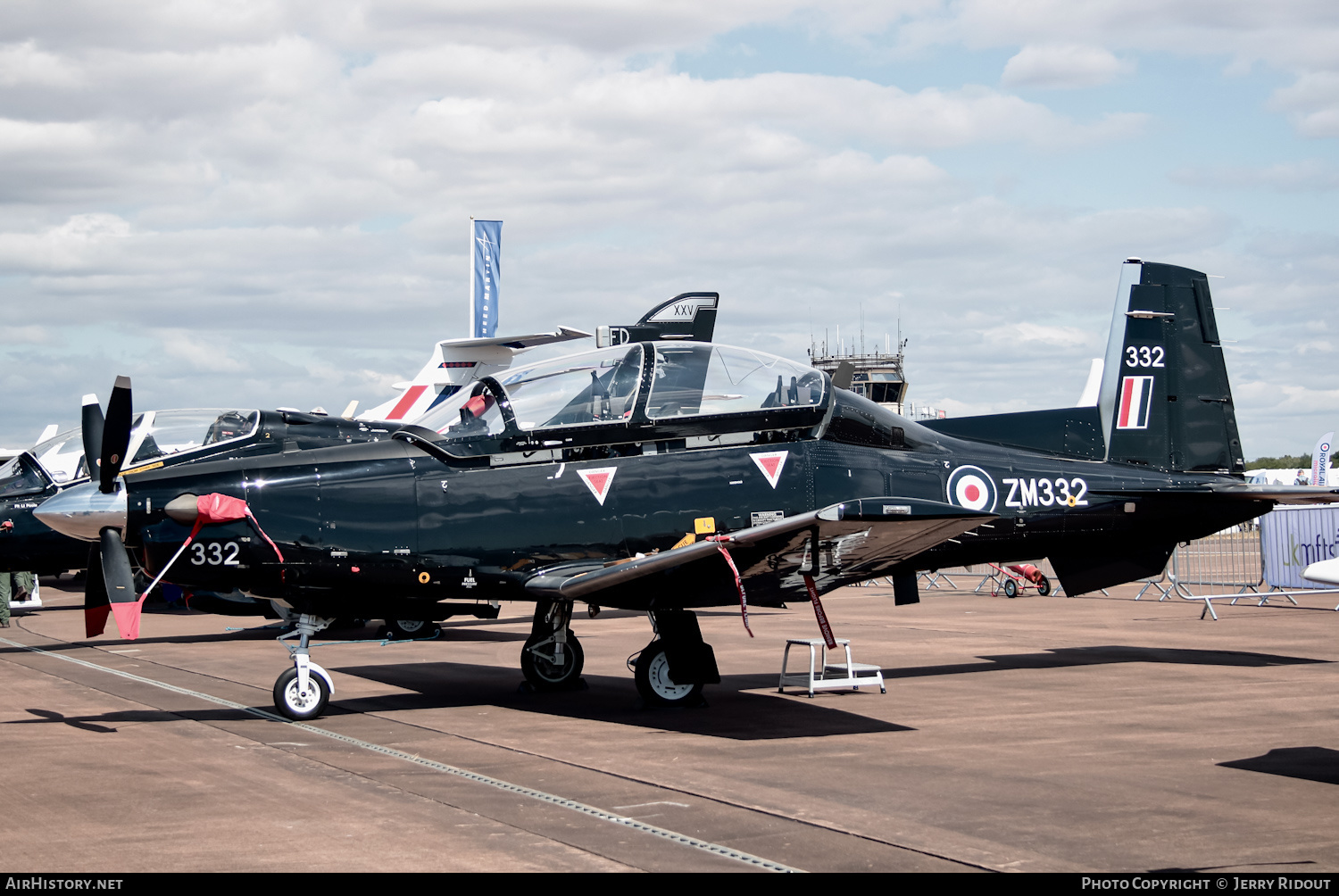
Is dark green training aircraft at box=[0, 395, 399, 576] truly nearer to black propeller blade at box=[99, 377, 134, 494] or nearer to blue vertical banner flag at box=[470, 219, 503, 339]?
black propeller blade at box=[99, 377, 134, 494]

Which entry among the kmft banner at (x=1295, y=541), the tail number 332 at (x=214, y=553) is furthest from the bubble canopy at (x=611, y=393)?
the kmft banner at (x=1295, y=541)

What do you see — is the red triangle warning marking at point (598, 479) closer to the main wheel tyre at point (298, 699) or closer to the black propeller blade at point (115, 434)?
the main wheel tyre at point (298, 699)

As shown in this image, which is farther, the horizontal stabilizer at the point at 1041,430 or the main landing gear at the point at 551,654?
the horizontal stabilizer at the point at 1041,430

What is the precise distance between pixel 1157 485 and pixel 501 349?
16729 millimetres

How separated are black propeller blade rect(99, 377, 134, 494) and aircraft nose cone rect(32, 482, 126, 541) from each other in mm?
106

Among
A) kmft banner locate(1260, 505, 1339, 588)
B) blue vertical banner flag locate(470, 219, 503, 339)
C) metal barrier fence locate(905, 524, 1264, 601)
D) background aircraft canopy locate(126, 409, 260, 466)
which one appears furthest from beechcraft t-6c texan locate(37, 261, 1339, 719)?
blue vertical banner flag locate(470, 219, 503, 339)

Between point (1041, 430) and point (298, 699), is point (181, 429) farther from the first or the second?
point (1041, 430)

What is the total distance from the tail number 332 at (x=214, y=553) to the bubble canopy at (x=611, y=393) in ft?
6.10

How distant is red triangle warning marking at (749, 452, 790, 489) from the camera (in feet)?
32.6

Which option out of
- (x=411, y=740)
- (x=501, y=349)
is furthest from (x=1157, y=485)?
(x=501, y=349)

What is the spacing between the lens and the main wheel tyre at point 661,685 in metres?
10.2

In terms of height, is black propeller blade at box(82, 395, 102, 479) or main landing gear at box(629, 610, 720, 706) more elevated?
black propeller blade at box(82, 395, 102, 479)

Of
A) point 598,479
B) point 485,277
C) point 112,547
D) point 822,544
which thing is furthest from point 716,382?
point 485,277

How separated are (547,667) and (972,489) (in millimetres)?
4451
